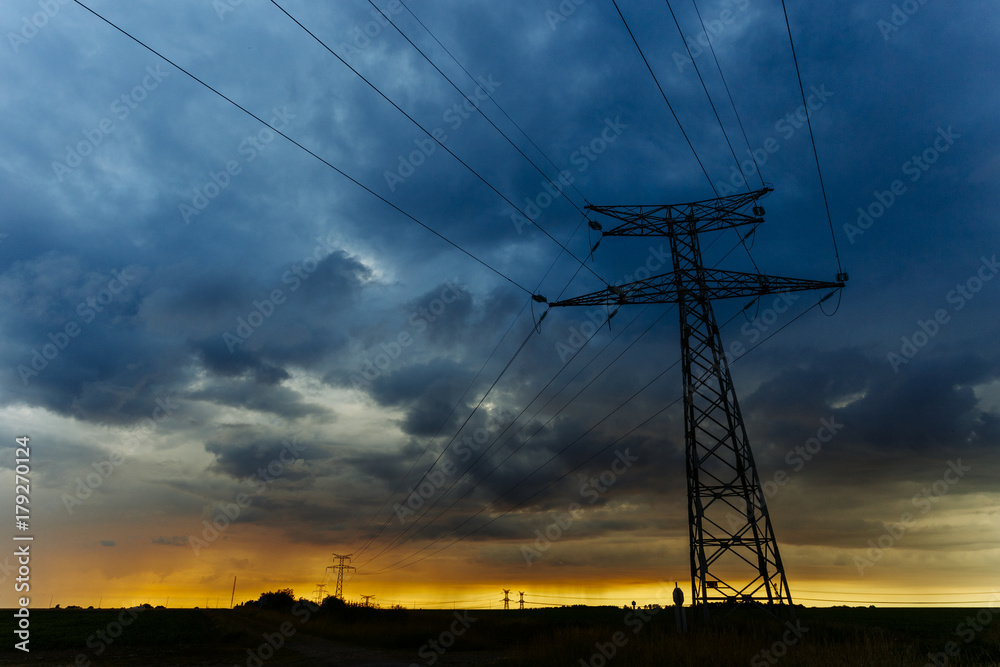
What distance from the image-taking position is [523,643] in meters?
31.0

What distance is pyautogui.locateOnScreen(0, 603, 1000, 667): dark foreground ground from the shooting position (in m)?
14.6

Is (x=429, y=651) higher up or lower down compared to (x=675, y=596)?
lower down

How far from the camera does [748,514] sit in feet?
65.4

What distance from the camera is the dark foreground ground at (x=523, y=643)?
14.6m

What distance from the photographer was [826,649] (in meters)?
14.0

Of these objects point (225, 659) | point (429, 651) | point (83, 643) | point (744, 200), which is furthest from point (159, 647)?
point (744, 200)

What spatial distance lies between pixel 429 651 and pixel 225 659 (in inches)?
396

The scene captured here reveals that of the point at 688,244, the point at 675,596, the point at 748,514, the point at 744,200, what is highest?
the point at 744,200

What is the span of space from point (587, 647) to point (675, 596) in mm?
3255

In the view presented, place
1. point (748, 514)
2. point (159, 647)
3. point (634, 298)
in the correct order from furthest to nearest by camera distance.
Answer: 1. point (159, 647)
2. point (634, 298)
3. point (748, 514)

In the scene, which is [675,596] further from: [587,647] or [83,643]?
[83,643]

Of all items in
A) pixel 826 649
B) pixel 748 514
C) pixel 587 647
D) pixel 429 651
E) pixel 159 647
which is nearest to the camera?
pixel 826 649

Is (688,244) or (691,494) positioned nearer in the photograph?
(691,494)

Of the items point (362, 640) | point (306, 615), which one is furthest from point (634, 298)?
point (306, 615)
